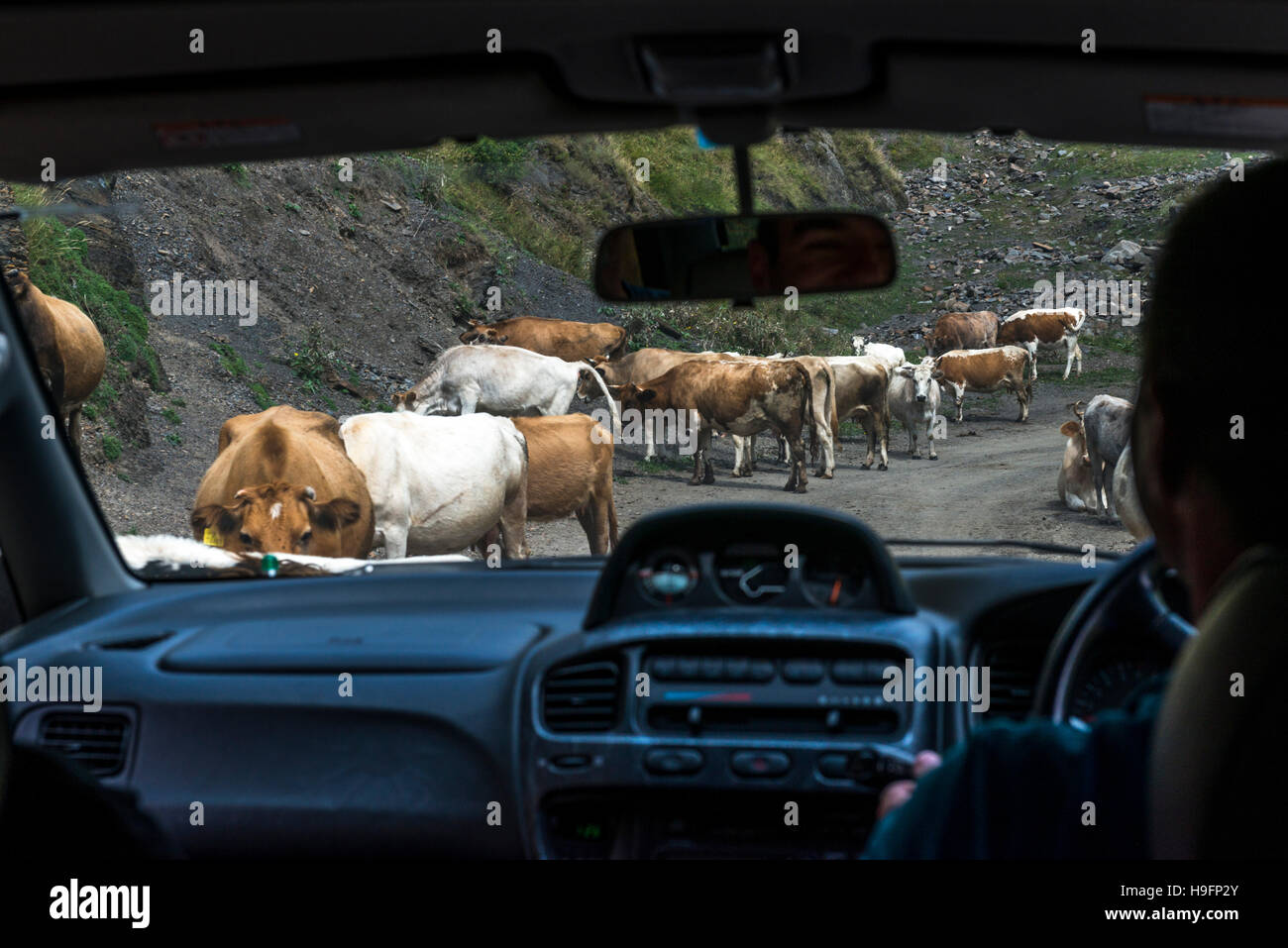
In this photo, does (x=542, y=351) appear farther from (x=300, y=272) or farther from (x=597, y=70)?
(x=597, y=70)

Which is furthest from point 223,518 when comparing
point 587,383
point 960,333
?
point 960,333

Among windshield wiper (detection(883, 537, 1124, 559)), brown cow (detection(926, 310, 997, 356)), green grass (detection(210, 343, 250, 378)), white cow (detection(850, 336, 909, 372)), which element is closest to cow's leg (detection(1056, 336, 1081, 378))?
brown cow (detection(926, 310, 997, 356))

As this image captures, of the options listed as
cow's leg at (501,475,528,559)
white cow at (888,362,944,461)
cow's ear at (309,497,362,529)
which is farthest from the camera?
white cow at (888,362,944,461)

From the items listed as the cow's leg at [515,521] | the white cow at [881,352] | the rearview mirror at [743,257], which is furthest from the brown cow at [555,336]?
the rearview mirror at [743,257]

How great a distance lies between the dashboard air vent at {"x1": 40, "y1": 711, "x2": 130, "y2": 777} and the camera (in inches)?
123

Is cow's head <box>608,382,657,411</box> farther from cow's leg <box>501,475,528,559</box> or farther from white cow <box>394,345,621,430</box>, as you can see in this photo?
cow's leg <box>501,475,528,559</box>

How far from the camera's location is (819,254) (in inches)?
95.2

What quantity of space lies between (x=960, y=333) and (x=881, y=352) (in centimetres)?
291

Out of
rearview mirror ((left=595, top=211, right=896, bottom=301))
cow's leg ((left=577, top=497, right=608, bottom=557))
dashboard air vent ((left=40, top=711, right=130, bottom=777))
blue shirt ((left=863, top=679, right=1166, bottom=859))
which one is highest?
rearview mirror ((left=595, top=211, right=896, bottom=301))

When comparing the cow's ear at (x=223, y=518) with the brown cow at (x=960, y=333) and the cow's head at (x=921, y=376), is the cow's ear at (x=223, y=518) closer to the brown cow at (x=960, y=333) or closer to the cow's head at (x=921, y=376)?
the cow's head at (x=921, y=376)

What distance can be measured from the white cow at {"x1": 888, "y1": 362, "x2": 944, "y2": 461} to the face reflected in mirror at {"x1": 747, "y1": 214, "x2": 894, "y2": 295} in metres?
15.6

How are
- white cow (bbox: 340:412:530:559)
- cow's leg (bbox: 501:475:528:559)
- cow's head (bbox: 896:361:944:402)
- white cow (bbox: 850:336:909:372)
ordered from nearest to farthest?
1. white cow (bbox: 340:412:530:559)
2. cow's leg (bbox: 501:475:528:559)
3. cow's head (bbox: 896:361:944:402)
4. white cow (bbox: 850:336:909:372)

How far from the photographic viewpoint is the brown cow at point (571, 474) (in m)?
10.4

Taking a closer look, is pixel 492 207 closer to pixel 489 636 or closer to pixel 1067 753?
pixel 489 636
